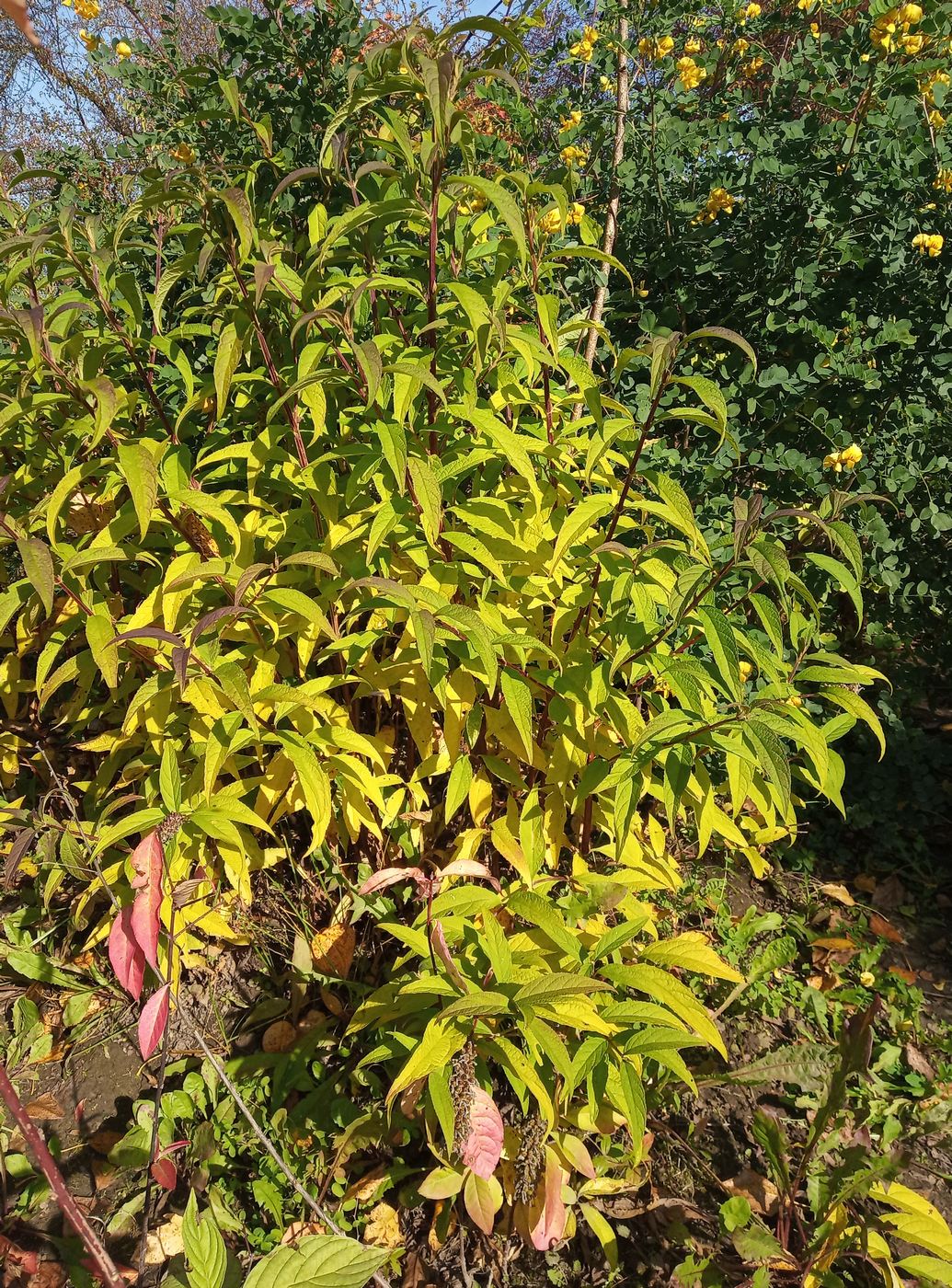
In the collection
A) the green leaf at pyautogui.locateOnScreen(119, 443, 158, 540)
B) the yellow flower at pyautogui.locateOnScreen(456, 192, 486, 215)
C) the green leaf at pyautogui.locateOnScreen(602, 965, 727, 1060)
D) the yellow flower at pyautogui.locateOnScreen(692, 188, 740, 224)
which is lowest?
the green leaf at pyautogui.locateOnScreen(602, 965, 727, 1060)

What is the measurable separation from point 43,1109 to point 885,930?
2323mm

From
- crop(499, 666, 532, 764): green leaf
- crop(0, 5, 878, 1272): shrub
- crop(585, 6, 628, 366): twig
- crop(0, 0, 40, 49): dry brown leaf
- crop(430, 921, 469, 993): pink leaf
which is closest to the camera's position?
crop(0, 0, 40, 49): dry brown leaf

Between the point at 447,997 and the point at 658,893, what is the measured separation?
1057 millimetres

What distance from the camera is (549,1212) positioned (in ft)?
4.83

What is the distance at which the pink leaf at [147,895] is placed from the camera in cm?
131

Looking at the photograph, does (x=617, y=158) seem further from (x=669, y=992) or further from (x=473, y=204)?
(x=669, y=992)

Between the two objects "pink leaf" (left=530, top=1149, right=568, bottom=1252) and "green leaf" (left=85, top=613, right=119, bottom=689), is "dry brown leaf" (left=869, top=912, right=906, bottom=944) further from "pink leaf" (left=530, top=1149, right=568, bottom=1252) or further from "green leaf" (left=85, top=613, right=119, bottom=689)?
"green leaf" (left=85, top=613, right=119, bottom=689)

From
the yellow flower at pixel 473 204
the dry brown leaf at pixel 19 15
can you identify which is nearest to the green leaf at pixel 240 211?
the yellow flower at pixel 473 204

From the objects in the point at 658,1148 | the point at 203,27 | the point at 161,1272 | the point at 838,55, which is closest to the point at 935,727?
the point at 658,1148

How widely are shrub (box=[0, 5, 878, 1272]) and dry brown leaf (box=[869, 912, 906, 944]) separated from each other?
687 mm

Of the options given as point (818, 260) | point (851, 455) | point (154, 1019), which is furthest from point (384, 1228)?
point (818, 260)

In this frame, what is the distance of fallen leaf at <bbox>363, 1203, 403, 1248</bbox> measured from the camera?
1667 millimetres

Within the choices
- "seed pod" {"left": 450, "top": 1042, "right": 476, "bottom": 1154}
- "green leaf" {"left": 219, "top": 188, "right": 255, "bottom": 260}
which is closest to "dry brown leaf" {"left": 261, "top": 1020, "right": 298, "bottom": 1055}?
"seed pod" {"left": 450, "top": 1042, "right": 476, "bottom": 1154}

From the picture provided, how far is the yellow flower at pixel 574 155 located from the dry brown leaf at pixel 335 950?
7.88 feet
